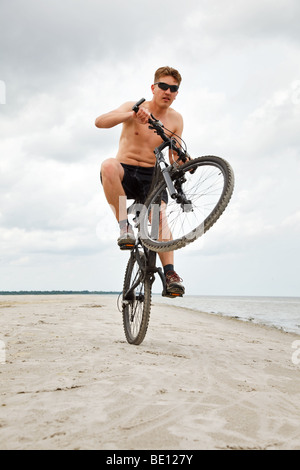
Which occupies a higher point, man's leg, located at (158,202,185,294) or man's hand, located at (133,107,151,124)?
man's hand, located at (133,107,151,124)

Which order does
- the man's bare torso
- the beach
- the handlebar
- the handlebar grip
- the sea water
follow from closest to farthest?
the beach
the handlebar grip
the handlebar
the man's bare torso
the sea water

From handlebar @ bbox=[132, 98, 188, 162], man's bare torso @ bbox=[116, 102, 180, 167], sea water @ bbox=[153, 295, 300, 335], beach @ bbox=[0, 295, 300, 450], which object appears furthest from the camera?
sea water @ bbox=[153, 295, 300, 335]

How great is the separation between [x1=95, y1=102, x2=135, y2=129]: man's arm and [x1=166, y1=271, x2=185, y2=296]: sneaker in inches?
73.3

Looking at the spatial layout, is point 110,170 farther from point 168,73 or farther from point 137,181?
point 168,73

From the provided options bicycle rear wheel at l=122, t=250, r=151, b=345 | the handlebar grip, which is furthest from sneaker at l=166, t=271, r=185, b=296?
the handlebar grip

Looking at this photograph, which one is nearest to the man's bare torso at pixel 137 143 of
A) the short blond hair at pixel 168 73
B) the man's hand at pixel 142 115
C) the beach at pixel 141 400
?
the short blond hair at pixel 168 73

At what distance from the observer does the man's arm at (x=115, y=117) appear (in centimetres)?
414

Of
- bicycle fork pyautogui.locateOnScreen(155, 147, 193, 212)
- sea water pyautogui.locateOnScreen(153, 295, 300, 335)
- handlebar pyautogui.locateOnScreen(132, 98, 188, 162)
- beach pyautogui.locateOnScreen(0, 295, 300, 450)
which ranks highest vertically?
handlebar pyautogui.locateOnScreen(132, 98, 188, 162)

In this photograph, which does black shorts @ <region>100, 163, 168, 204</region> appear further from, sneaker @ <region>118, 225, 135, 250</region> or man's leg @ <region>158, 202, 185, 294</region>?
sneaker @ <region>118, 225, 135, 250</region>

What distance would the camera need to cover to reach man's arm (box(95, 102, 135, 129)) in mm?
4141

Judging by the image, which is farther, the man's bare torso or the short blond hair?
the man's bare torso

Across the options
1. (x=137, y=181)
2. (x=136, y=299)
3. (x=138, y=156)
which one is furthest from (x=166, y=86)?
(x=136, y=299)
